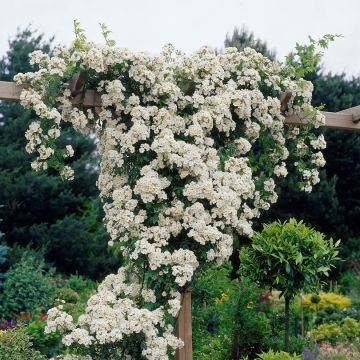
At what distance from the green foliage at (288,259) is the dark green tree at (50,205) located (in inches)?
285

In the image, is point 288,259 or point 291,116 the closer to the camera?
point 288,259

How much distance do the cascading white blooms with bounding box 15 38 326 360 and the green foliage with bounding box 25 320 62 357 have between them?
2.51m

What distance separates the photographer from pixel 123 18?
24.7 feet

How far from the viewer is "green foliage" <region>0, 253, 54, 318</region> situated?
10.2 m

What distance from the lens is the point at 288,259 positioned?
5750 mm

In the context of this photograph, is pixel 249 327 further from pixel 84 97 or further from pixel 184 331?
pixel 84 97

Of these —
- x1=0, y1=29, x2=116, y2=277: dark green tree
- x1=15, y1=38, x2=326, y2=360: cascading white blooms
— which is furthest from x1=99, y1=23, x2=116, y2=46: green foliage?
x1=0, y1=29, x2=116, y2=277: dark green tree

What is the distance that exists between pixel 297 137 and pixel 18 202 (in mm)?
8265

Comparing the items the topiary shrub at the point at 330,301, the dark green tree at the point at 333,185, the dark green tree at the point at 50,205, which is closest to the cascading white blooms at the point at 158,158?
the topiary shrub at the point at 330,301

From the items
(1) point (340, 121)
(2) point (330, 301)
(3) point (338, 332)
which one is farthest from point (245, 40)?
(1) point (340, 121)

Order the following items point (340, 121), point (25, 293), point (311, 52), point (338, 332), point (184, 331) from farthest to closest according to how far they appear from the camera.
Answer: point (25, 293), point (338, 332), point (340, 121), point (311, 52), point (184, 331)

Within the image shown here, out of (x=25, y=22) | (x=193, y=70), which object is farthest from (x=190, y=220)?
(x=25, y=22)

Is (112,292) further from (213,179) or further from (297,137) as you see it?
(297,137)

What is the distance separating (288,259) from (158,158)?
1.55 meters
